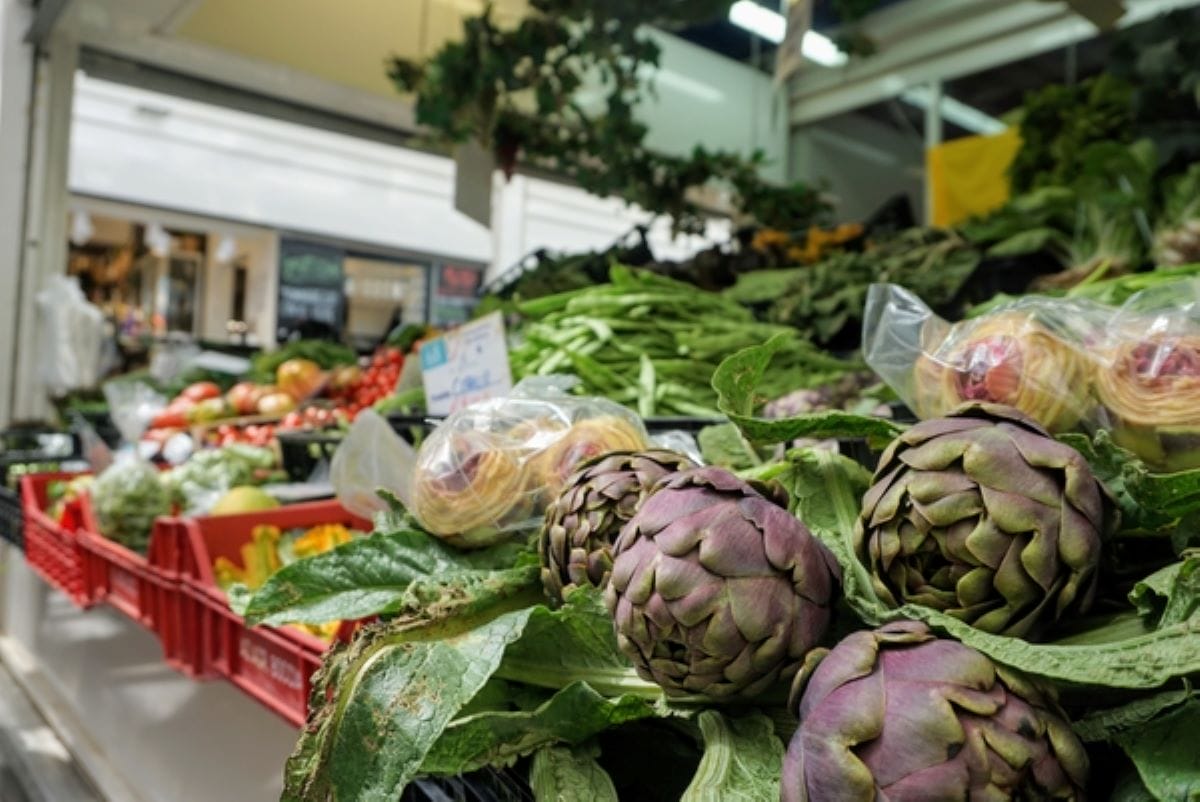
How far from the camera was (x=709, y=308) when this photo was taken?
93.4 inches

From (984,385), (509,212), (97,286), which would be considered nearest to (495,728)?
(984,385)

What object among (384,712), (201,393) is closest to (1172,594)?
(384,712)

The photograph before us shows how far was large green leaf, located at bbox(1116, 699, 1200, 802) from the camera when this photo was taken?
0.47m

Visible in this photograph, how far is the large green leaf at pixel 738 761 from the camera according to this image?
0.55 m

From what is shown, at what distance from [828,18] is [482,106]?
12.7ft

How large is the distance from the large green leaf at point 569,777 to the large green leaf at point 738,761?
0.08 meters

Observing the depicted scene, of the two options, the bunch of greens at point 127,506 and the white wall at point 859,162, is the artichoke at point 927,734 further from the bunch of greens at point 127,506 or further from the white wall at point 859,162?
the white wall at point 859,162

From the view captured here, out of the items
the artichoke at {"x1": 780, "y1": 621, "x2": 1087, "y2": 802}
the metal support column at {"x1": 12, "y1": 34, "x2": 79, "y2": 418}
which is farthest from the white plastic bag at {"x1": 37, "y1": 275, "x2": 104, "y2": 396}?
the artichoke at {"x1": 780, "y1": 621, "x2": 1087, "y2": 802}

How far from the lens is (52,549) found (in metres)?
2.13

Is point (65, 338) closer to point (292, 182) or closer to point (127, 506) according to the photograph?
point (127, 506)

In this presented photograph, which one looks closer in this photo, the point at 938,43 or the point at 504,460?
the point at 504,460

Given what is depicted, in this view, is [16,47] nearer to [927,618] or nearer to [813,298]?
[813,298]

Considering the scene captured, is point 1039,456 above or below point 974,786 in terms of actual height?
above

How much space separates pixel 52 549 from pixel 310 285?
580 centimetres
